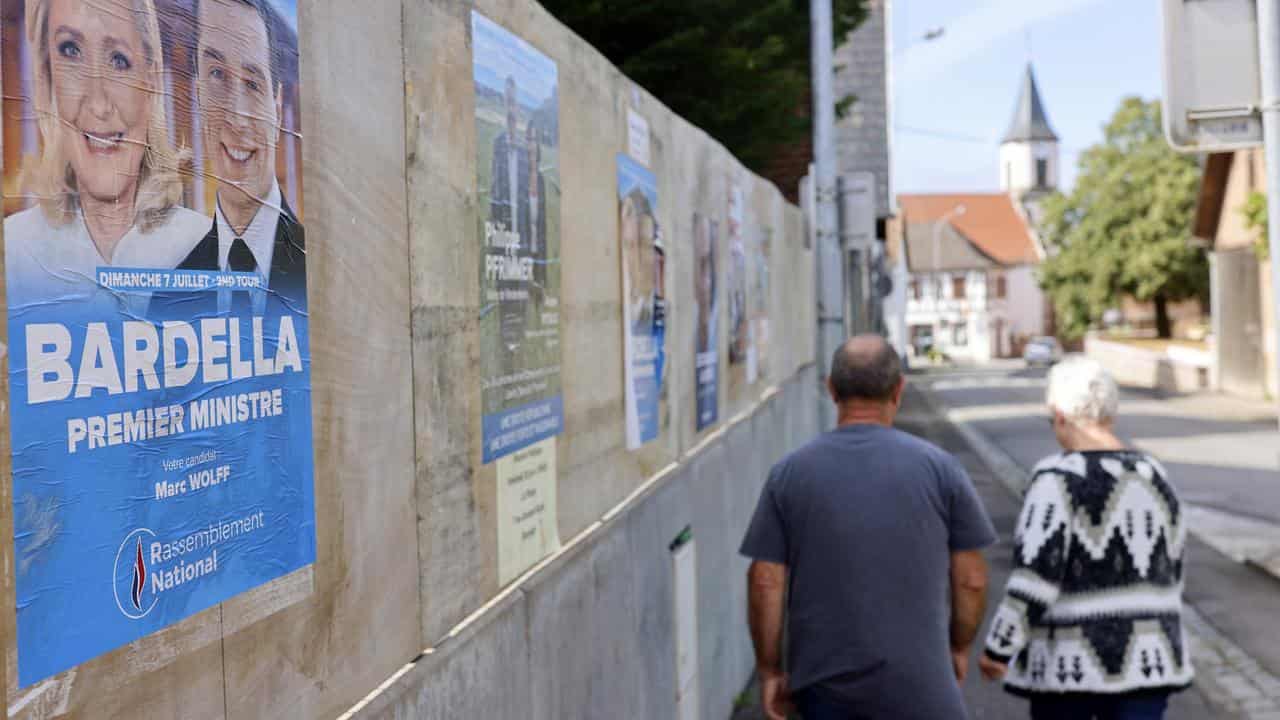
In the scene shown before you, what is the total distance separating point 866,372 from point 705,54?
30.9ft

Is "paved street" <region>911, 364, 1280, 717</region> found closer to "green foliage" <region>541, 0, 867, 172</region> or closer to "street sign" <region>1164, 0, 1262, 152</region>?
"street sign" <region>1164, 0, 1262, 152</region>

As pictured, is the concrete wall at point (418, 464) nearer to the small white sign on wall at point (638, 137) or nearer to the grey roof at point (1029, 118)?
the small white sign on wall at point (638, 137)

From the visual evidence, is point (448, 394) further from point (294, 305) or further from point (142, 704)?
point (142, 704)

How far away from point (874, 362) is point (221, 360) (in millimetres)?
2352

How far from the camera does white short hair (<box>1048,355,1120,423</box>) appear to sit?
3.87 meters

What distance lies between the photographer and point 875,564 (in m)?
3.45

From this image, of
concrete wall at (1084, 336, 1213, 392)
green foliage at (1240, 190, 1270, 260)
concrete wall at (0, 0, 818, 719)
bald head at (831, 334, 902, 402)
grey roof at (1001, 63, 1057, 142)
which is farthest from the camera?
grey roof at (1001, 63, 1057, 142)

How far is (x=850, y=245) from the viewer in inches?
454

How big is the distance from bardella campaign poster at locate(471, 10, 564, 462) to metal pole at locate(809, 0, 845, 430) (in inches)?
317

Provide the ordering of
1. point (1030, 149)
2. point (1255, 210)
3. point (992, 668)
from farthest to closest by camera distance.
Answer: point (1030, 149)
point (1255, 210)
point (992, 668)

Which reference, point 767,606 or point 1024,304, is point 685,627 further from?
point 1024,304

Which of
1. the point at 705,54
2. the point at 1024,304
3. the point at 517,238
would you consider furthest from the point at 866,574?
the point at 1024,304

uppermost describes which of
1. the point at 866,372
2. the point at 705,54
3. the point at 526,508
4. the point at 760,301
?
the point at 705,54

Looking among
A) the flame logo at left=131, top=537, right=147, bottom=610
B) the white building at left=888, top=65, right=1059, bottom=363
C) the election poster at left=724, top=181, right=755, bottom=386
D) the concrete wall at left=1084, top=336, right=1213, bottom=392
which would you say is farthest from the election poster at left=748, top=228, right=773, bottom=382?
the white building at left=888, top=65, right=1059, bottom=363
